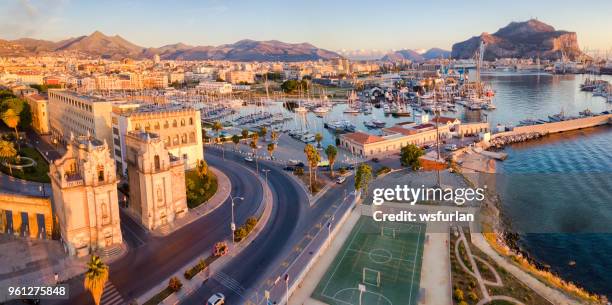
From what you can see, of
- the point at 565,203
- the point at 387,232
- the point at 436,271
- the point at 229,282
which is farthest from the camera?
the point at 565,203

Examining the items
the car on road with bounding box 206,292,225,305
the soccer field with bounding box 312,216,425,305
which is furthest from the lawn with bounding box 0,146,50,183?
the soccer field with bounding box 312,216,425,305

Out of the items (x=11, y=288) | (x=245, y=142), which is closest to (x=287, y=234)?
(x=11, y=288)

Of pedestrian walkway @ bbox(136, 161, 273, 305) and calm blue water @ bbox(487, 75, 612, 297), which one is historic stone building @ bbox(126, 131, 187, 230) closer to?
pedestrian walkway @ bbox(136, 161, 273, 305)

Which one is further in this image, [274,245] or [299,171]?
[299,171]

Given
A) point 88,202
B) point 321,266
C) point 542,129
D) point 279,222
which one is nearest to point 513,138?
point 542,129

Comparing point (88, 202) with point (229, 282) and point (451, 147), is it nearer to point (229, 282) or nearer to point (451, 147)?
point (229, 282)

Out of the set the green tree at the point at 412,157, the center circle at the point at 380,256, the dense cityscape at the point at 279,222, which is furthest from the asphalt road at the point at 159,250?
the green tree at the point at 412,157
